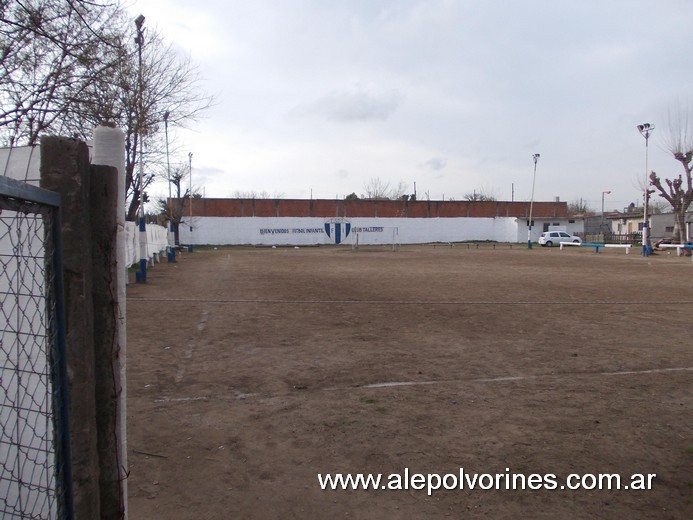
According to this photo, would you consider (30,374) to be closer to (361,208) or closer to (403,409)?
(403,409)

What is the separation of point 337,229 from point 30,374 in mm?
51686

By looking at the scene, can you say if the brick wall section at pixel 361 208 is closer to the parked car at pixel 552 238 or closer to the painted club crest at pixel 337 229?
the painted club crest at pixel 337 229

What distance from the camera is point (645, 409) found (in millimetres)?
4527

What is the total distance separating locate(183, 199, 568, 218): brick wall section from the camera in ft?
201

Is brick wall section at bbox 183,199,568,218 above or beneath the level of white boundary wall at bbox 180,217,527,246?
above

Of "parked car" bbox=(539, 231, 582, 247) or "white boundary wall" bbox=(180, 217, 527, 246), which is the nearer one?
Result: "parked car" bbox=(539, 231, 582, 247)

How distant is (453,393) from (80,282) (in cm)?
389

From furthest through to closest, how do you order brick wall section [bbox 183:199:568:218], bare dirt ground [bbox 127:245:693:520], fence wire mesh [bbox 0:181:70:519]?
brick wall section [bbox 183:199:568:218]
bare dirt ground [bbox 127:245:693:520]
fence wire mesh [bbox 0:181:70:519]

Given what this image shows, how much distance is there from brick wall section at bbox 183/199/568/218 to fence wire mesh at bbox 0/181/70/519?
56963 mm

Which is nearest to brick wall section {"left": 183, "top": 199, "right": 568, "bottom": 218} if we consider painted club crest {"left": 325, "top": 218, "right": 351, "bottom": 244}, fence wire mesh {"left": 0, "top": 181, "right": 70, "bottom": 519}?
painted club crest {"left": 325, "top": 218, "right": 351, "bottom": 244}

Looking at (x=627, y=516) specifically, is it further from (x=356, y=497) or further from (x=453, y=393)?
(x=453, y=393)

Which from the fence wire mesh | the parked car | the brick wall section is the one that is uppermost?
the brick wall section

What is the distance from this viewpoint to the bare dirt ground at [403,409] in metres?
3.11

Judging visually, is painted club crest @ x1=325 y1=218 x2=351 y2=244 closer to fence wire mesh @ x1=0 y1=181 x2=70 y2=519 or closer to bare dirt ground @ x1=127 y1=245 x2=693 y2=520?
bare dirt ground @ x1=127 y1=245 x2=693 y2=520
